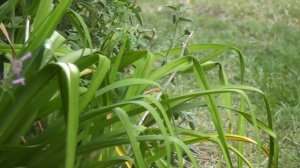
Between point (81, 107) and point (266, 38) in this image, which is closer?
point (81, 107)

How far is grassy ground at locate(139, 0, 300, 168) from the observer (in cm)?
330

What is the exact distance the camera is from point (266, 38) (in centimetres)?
513

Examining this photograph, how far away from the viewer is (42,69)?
4.64 ft

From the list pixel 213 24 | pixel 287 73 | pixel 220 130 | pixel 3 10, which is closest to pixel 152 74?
pixel 220 130

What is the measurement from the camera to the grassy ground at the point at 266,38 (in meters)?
3.30

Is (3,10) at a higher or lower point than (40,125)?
higher

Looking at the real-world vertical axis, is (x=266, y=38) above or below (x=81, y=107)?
below

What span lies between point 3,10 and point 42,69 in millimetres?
351

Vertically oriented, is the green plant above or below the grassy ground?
above

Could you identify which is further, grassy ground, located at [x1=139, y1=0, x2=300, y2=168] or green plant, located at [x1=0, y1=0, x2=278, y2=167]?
grassy ground, located at [x1=139, y1=0, x2=300, y2=168]

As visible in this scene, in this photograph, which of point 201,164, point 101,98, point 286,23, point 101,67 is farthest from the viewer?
point 286,23

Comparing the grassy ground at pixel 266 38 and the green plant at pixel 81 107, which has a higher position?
the green plant at pixel 81 107

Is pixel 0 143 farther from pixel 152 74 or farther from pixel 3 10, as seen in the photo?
pixel 152 74

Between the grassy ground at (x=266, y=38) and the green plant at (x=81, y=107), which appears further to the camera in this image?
the grassy ground at (x=266, y=38)
